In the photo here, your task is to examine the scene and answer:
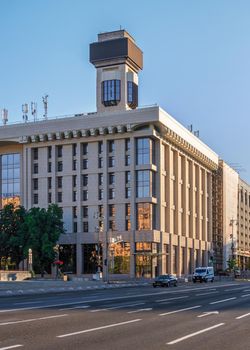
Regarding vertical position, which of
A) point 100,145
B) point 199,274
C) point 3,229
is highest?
point 100,145

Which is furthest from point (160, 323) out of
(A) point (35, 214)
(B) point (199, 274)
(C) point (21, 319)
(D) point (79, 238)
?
(D) point (79, 238)

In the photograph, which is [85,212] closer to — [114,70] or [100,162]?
[100,162]

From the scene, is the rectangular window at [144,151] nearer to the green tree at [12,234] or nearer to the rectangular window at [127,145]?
the rectangular window at [127,145]

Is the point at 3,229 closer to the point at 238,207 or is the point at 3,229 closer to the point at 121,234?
the point at 121,234

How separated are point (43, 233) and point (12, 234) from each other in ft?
24.5

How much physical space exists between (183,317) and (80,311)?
4.30 metres

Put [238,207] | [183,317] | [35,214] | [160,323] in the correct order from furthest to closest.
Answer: [238,207] < [35,214] < [183,317] < [160,323]

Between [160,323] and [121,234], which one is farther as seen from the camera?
[121,234]

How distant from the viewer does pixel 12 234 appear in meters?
90.6

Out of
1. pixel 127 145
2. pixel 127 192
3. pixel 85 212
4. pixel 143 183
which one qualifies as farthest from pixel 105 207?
pixel 127 145

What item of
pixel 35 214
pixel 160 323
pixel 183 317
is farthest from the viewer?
pixel 35 214

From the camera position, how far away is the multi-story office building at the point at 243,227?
6245 inches

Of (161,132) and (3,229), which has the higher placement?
(161,132)

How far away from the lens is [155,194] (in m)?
98.8
